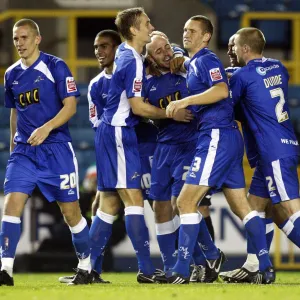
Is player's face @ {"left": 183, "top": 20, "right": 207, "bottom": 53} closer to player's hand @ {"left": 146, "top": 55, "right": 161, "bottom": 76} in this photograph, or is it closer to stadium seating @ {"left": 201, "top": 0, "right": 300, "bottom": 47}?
player's hand @ {"left": 146, "top": 55, "right": 161, "bottom": 76}

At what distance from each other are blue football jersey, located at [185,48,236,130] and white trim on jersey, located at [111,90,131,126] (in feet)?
1.75

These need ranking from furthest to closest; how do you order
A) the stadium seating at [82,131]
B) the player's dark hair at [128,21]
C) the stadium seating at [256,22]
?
the stadium seating at [256,22] → the stadium seating at [82,131] → the player's dark hair at [128,21]

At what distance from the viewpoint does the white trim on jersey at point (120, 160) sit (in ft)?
29.3

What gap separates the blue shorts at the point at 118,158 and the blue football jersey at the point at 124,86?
82 mm

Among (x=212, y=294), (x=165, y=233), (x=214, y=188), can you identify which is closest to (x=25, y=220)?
(x=165, y=233)

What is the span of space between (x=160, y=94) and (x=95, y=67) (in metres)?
6.54

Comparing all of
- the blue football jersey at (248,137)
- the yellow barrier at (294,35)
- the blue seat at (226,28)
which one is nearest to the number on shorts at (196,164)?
the blue football jersey at (248,137)

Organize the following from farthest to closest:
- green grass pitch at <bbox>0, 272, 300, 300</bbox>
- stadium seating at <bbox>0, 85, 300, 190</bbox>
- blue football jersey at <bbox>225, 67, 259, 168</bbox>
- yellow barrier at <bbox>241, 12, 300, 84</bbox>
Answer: yellow barrier at <bbox>241, 12, 300, 84</bbox>
stadium seating at <bbox>0, 85, 300, 190</bbox>
blue football jersey at <bbox>225, 67, 259, 168</bbox>
green grass pitch at <bbox>0, 272, 300, 300</bbox>

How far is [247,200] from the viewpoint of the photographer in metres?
9.02

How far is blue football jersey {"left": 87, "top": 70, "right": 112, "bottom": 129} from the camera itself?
9.66 m

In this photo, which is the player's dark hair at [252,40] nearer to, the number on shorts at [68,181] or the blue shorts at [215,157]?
the blue shorts at [215,157]

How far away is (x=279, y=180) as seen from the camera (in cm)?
898

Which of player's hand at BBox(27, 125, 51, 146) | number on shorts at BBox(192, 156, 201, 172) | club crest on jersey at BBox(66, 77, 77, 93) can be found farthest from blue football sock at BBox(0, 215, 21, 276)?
number on shorts at BBox(192, 156, 201, 172)

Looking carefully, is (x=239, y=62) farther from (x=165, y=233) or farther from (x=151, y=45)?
(x=165, y=233)
